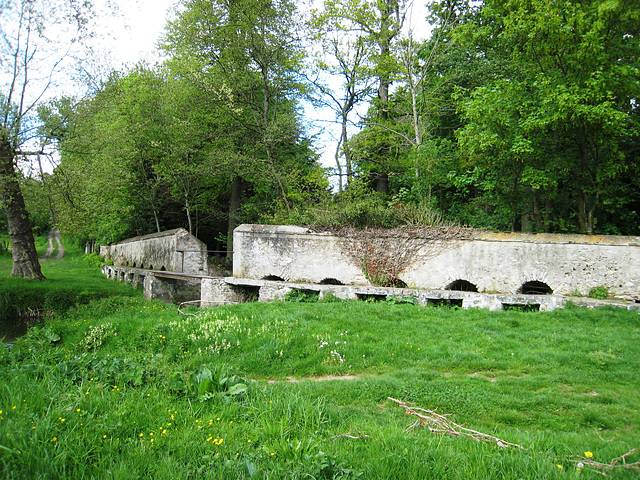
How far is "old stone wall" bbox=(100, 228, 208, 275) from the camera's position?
17.0 meters

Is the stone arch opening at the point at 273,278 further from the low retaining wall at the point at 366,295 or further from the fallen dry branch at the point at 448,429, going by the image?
the fallen dry branch at the point at 448,429

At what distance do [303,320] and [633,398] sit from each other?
551cm

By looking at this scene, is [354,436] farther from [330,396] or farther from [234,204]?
[234,204]

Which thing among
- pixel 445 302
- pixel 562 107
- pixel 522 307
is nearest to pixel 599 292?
pixel 522 307

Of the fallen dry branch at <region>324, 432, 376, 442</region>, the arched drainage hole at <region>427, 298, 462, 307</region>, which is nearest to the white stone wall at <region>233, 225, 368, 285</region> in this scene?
the arched drainage hole at <region>427, 298, 462, 307</region>

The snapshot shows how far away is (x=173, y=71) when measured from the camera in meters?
21.0

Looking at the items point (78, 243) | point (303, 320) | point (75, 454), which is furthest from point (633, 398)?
point (78, 243)

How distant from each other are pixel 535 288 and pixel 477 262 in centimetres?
187

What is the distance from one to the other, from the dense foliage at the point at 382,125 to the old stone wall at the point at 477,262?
1288mm

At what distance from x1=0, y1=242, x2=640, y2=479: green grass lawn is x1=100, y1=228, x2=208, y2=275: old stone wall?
767cm

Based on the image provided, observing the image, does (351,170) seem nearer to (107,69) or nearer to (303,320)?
(303,320)

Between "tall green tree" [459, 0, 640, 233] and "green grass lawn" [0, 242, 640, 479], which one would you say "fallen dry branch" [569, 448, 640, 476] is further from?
"tall green tree" [459, 0, 640, 233]

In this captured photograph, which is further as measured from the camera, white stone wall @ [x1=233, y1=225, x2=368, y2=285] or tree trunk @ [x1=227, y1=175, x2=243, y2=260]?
tree trunk @ [x1=227, y1=175, x2=243, y2=260]

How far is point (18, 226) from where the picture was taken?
1582 cm
